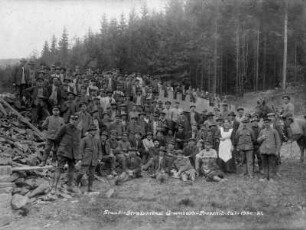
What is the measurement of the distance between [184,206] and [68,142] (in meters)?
3.65

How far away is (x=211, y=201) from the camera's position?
11.1m

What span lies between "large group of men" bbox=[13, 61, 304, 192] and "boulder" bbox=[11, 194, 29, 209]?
40.6 inches

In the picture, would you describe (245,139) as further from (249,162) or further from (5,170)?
(5,170)

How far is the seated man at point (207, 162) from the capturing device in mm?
13203

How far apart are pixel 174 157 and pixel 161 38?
83.7 ft

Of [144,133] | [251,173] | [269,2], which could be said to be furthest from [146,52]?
[251,173]

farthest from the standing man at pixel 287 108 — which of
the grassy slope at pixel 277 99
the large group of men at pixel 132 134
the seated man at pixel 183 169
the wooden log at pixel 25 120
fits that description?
the grassy slope at pixel 277 99

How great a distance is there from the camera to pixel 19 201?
32.5 ft

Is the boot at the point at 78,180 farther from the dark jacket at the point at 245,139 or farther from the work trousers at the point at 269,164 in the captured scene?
the work trousers at the point at 269,164

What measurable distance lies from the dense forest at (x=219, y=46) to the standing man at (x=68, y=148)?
24.5 meters

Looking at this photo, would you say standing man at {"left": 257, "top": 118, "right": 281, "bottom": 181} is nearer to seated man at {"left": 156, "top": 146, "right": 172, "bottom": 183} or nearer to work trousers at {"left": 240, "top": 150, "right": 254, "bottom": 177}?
work trousers at {"left": 240, "top": 150, "right": 254, "bottom": 177}

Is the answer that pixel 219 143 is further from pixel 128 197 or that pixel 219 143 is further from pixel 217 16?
pixel 217 16

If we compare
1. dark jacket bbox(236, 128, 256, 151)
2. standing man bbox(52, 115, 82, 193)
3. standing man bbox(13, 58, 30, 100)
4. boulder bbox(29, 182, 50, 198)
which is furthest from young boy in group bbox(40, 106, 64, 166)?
dark jacket bbox(236, 128, 256, 151)

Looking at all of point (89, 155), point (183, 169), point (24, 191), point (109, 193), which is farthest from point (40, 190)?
point (183, 169)
